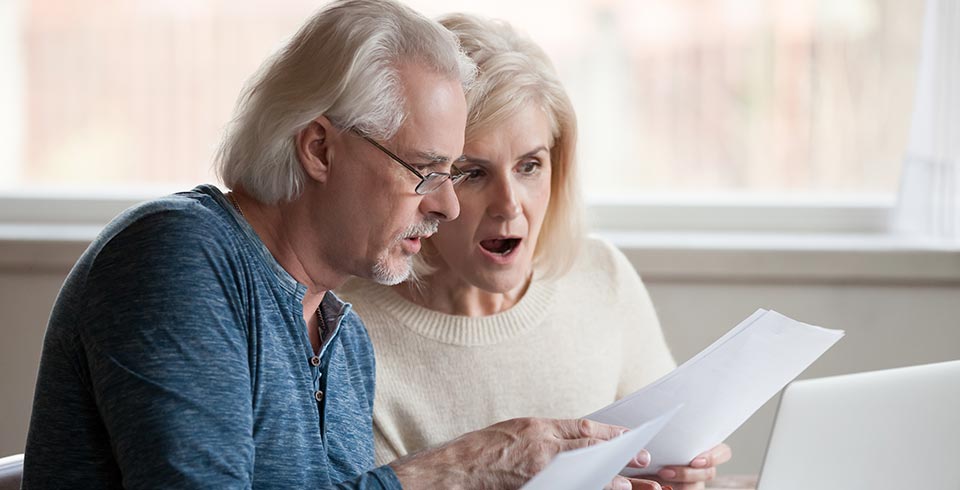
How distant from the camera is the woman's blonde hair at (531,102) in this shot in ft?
5.55

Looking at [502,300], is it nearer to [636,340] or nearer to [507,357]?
[507,357]

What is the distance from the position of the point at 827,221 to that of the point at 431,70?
177 cm

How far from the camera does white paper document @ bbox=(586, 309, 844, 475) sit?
131 centimetres

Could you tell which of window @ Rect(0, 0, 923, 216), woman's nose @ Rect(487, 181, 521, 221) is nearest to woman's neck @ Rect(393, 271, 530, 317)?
woman's nose @ Rect(487, 181, 521, 221)

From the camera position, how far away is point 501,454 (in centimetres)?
136

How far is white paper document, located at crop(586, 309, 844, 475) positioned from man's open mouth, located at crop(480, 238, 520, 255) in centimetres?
44

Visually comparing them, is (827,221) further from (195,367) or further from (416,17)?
(195,367)

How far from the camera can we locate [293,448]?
1.29 meters

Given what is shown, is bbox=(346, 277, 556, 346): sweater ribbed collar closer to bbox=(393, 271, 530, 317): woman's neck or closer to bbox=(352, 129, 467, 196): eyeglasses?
bbox=(393, 271, 530, 317): woman's neck

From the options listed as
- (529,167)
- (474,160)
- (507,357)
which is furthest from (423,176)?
(507,357)

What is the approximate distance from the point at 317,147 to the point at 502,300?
0.65 meters

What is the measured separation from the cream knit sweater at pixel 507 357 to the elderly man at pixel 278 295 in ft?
0.88

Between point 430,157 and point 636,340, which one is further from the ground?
point 430,157

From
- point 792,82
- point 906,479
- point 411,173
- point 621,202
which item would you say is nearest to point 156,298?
point 411,173
